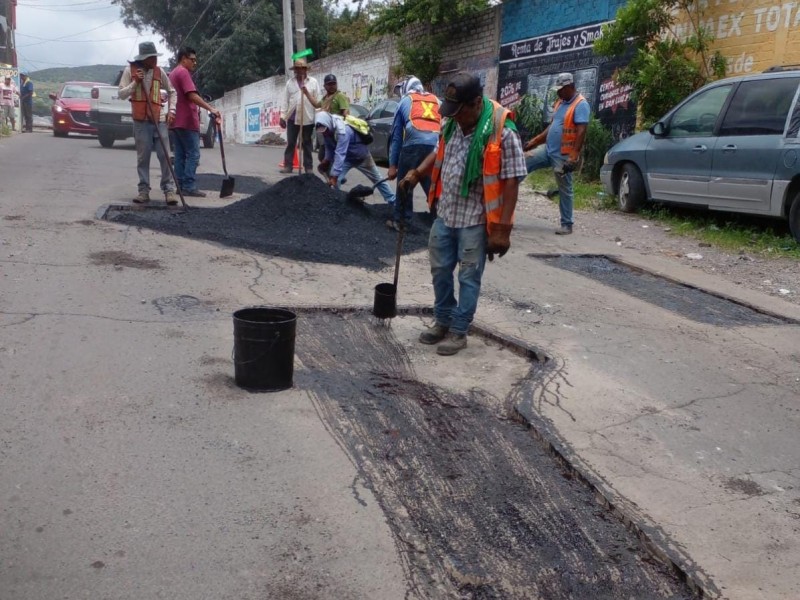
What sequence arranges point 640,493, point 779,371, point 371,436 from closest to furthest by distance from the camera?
point 640,493
point 371,436
point 779,371

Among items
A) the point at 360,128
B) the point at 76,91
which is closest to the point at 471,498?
the point at 360,128

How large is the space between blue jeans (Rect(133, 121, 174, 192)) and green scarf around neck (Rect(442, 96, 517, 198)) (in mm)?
5260

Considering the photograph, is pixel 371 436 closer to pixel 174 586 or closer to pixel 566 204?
pixel 174 586

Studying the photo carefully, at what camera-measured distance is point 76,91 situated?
23.3 meters

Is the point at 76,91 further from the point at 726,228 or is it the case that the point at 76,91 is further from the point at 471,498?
the point at 471,498

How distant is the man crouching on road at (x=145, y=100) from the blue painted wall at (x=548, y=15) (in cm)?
915

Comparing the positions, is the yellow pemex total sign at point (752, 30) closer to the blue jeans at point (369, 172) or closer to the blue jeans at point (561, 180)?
the blue jeans at point (561, 180)

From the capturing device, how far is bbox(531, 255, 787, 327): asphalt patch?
6445 mm

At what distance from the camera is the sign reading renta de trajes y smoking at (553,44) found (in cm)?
1540

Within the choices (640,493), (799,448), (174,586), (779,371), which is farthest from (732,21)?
(174,586)

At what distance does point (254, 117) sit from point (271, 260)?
32.4m

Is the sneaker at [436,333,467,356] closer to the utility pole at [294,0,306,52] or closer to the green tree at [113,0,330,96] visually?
the utility pole at [294,0,306,52]

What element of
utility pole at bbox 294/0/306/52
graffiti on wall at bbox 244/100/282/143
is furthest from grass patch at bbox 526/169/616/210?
graffiti on wall at bbox 244/100/282/143

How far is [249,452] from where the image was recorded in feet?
11.6
